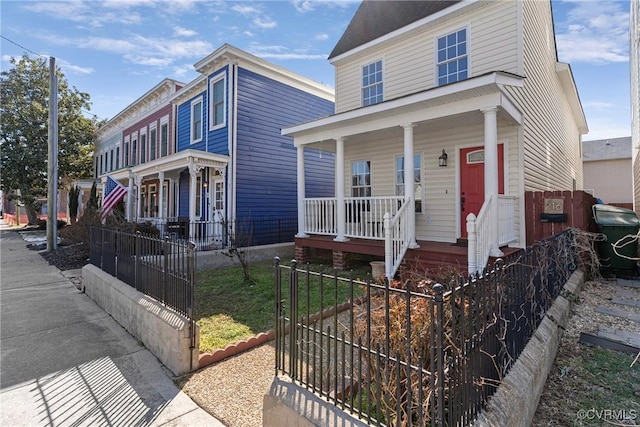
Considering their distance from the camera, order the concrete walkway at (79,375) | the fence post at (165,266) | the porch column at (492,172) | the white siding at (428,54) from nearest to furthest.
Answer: the concrete walkway at (79,375)
the fence post at (165,266)
the porch column at (492,172)
the white siding at (428,54)

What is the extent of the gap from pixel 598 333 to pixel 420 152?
18.0ft

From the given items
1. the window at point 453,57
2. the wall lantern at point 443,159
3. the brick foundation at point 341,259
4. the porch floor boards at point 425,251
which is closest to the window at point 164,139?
the porch floor boards at point 425,251

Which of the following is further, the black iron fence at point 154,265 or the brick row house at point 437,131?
the brick row house at point 437,131

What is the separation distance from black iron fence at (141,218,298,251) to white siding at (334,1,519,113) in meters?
5.00

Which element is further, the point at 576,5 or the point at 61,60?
the point at 61,60

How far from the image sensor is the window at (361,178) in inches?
388

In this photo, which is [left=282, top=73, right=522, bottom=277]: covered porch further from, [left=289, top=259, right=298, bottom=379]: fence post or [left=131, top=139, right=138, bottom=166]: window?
[left=131, top=139, right=138, bottom=166]: window

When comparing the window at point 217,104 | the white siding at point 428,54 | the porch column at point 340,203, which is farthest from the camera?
the window at point 217,104

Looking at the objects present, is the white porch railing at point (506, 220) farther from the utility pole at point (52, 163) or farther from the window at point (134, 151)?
the window at point (134, 151)

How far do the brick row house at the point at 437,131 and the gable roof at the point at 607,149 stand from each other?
19.3 meters

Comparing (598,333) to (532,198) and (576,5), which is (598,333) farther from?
(576,5)

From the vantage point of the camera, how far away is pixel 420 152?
28.2 ft

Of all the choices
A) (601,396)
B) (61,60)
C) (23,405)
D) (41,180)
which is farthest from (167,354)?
(41,180)

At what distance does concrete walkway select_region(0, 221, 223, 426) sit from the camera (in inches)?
114
